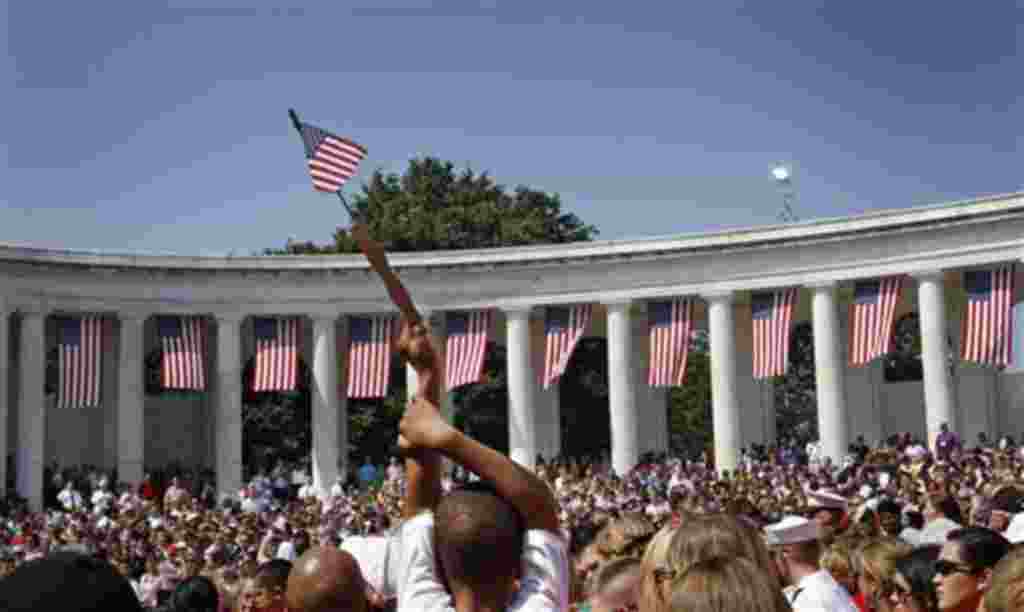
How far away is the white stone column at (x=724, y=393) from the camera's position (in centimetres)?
7288

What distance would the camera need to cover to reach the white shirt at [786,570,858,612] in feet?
38.2

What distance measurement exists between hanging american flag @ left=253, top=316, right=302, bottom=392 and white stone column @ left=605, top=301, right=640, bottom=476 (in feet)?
58.5

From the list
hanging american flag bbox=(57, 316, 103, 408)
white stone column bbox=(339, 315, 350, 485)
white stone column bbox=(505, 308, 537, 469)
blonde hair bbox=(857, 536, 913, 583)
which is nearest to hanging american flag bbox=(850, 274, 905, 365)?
white stone column bbox=(505, 308, 537, 469)

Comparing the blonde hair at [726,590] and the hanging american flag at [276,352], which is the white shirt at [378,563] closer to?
→ the blonde hair at [726,590]

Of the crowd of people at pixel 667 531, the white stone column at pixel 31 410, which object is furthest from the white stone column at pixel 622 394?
the white stone column at pixel 31 410

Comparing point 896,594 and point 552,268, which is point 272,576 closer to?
point 896,594

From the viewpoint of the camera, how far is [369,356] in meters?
76.5

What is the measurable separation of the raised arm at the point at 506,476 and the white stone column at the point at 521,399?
6888 centimetres

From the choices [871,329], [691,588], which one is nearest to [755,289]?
[871,329]

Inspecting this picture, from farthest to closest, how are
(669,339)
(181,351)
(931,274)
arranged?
1. (181,351)
2. (669,339)
3. (931,274)

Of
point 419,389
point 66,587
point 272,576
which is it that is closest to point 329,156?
point 272,576

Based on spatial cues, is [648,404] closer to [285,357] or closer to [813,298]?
[813,298]

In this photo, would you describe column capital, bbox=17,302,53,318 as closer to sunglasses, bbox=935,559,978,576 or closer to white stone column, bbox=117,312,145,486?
white stone column, bbox=117,312,145,486

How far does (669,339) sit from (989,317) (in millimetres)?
16489
